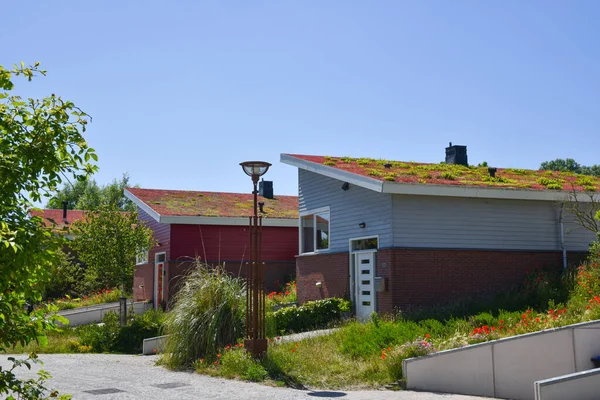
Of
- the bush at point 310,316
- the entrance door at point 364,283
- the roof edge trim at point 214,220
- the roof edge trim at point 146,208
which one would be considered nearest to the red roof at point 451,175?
the entrance door at point 364,283

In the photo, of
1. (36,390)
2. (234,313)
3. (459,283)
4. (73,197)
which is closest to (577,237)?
(459,283)

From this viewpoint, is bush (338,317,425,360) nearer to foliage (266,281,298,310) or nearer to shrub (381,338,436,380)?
shrub (381,338,436,380)

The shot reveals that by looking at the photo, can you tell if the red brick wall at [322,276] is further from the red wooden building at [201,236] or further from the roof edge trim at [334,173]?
the red wooden building at [201,236]

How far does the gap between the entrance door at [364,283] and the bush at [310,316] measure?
39 cm

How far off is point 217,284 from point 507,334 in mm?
6066

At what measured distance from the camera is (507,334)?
12562 millimetres

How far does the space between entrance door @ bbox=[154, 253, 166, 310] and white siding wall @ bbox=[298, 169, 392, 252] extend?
22.9 feet

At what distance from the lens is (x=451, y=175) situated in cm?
1883

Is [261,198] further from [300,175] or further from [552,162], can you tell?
[552,162]

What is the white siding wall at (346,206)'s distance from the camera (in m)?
17.7

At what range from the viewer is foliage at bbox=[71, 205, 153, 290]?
19703mm

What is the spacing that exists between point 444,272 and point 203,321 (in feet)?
22.0

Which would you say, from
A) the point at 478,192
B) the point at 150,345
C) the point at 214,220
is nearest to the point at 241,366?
the point at 150,345

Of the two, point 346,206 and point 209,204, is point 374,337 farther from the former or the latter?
point 209,204
